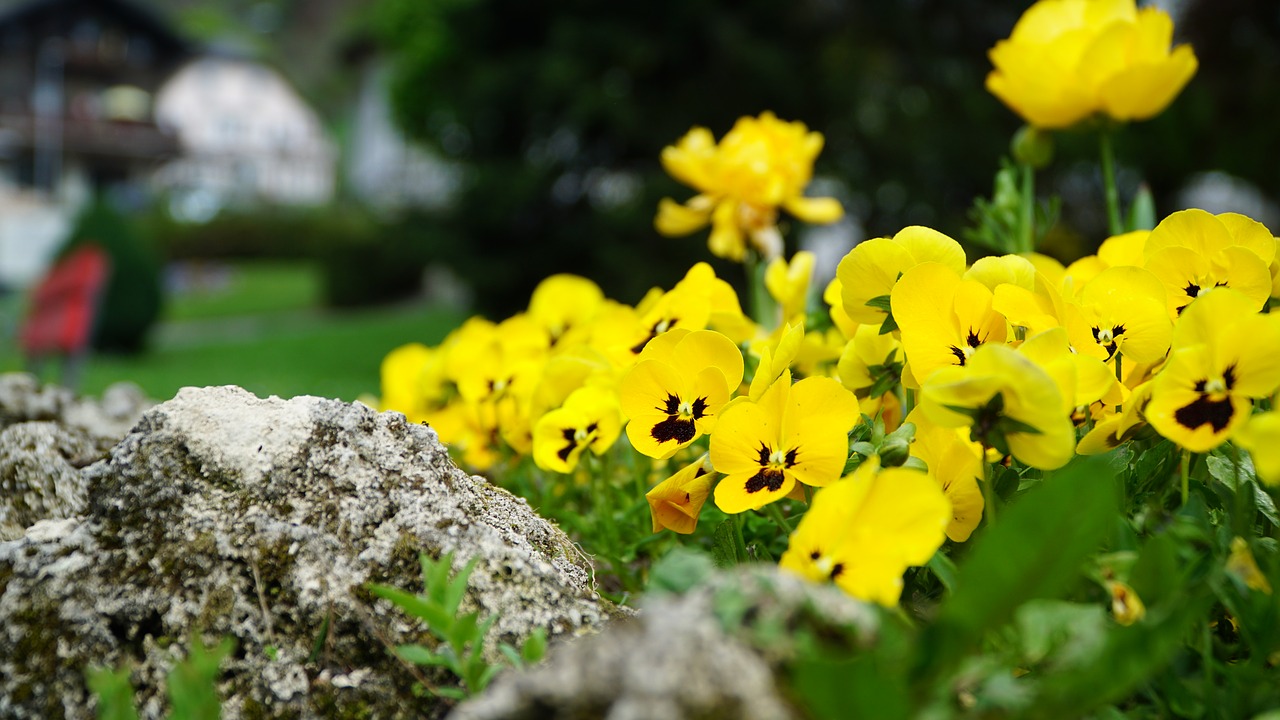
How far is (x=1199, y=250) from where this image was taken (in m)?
0.85

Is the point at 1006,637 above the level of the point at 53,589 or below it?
above

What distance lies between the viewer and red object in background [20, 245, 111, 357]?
290 inches

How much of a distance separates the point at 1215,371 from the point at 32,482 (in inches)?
38.9

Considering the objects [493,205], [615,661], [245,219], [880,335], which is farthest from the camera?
[245,219]

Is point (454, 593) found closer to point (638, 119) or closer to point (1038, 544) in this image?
point (1038, 544)

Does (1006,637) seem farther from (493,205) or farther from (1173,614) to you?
(493,205)

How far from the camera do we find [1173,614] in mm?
512

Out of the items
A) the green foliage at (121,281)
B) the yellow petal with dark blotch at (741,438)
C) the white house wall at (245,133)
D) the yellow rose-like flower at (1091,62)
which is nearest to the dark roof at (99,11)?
the white house wall at (245,133)

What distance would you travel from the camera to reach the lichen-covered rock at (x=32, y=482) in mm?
965

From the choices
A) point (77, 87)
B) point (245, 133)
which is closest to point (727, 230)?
point (77, 87)

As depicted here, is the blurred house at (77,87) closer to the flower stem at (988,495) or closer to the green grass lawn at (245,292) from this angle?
the green grass lawn at (245,292)

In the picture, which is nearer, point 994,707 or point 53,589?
point 994,707

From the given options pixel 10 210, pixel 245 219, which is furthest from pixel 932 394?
pixel 245 219

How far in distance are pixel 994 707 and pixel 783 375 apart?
0.30 metres
